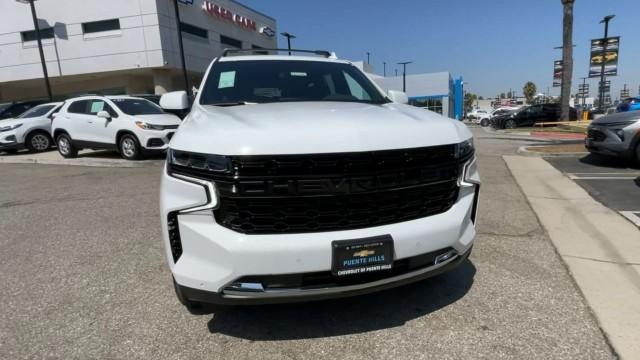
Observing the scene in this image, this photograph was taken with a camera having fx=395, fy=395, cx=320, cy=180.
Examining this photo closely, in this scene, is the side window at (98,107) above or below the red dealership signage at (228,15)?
below

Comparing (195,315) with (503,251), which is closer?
(195,315)

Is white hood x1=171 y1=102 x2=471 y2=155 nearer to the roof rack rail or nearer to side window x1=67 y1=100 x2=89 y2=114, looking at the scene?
the roof rack rail

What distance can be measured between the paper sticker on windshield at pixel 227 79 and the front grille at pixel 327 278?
1949 millimetres

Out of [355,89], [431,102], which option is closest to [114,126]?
[355,89]

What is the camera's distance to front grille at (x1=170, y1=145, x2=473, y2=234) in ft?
6.56

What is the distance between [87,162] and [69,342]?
29.5ft

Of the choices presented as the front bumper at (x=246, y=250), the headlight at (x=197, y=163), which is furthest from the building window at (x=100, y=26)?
the front bumper at (x=246, y=250)

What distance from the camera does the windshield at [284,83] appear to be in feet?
10.8

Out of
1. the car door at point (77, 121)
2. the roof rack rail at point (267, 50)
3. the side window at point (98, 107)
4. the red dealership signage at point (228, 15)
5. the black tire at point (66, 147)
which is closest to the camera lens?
the roof rack rail at point (267, 50)

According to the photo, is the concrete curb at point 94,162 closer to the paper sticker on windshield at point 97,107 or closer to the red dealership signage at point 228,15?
the paper sticker on windshield at point 97,107

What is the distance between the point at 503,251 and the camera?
11.9ft

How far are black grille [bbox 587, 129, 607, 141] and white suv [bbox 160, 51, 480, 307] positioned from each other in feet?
23.3

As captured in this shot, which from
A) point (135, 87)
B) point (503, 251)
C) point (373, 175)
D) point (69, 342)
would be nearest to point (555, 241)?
point (503, 251)

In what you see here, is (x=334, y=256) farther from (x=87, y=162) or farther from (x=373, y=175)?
(x=87, y=162)
